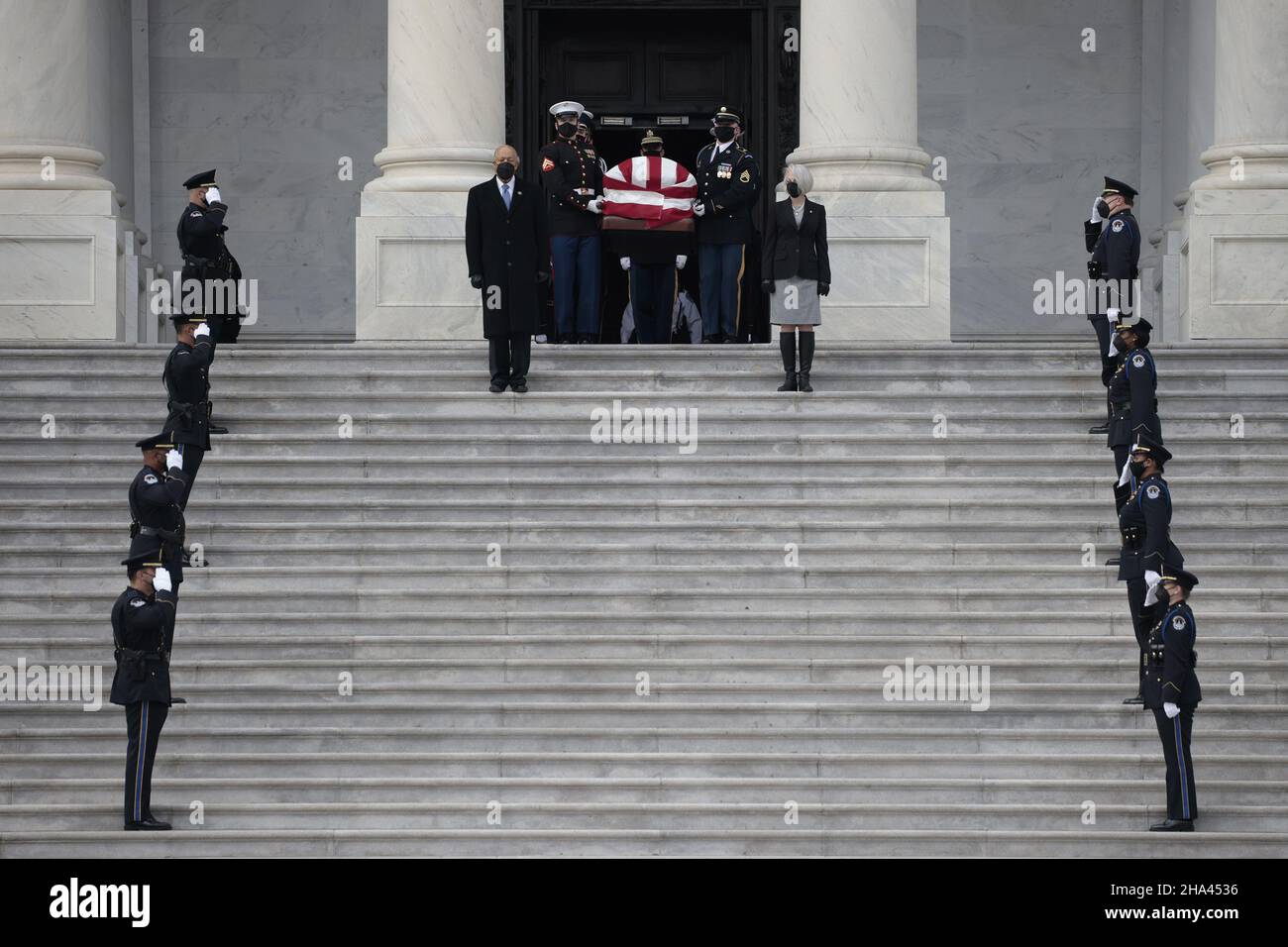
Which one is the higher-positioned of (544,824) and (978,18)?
(978,18)

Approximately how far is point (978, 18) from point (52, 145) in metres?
12.6

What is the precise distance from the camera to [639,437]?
2147 centimetres

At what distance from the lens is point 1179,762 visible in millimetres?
16453

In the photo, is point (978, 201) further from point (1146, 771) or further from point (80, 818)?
point (80, 818)

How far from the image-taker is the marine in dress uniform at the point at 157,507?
18.5 m

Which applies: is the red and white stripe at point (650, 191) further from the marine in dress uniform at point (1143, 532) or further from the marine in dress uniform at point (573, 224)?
the marine in dress uniform at point (1143, 532)

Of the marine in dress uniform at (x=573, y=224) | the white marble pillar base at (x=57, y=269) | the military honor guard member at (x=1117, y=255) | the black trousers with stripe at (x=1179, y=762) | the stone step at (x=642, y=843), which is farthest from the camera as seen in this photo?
the white marble pillar base at (x=57, y=269)

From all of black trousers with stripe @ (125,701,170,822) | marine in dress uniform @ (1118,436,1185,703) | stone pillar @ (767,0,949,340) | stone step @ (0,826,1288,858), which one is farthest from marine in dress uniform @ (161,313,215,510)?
marine in dress uniform @ (1118,436,1185,703)

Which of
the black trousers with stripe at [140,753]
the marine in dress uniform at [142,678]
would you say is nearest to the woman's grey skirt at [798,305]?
the marine in dress uniform at [142,678]

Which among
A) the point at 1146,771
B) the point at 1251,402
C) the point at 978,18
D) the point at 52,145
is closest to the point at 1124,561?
the point at 1146,771

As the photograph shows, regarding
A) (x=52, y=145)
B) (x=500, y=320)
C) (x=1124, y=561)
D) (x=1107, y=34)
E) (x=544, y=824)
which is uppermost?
(x=1107, y=34)

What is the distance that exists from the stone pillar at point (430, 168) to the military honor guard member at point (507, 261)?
2.29 metres

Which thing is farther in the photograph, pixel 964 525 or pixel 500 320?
pixel 500 320

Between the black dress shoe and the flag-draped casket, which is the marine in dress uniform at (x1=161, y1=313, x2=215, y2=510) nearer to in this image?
the black dress shoe
